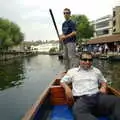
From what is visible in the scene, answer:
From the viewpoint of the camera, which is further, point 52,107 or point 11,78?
point 11,78

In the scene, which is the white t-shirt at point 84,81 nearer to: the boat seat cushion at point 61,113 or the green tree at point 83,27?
the boat seat cushion at point 61,113

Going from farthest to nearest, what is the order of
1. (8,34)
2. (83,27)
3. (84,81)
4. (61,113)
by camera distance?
(8,34) < (83,27) < (61,113) < (84,81)

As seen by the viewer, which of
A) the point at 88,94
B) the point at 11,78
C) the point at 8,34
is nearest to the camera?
the point at 88,94

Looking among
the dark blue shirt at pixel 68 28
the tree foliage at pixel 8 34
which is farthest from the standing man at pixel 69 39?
the tree foliage at pixel 8 34

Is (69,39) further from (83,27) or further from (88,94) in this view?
(83,27)

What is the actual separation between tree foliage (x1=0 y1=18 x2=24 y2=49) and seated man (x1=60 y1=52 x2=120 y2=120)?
72065 mm

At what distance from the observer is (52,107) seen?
6367 millimetres

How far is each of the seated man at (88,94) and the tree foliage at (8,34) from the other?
72065 millimetres

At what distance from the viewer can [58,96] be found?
6.51 m

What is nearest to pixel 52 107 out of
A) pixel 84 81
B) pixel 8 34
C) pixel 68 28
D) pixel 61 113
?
pixel 61 113

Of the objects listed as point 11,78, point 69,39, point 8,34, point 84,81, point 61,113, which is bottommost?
point 11,78

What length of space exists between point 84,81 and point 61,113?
900mm

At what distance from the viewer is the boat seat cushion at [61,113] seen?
18.3 ft

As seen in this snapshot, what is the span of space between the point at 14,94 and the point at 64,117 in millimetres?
11242
